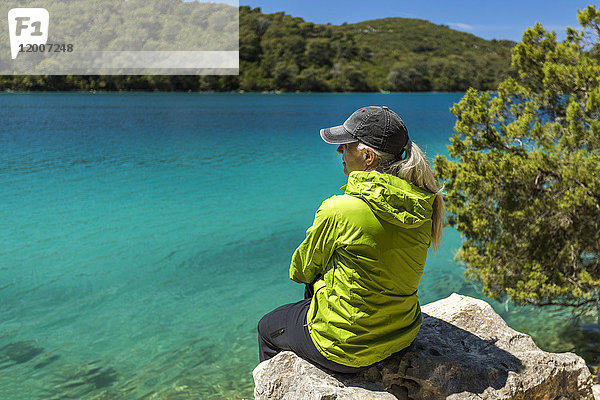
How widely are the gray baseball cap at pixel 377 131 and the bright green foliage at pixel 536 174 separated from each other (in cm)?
402

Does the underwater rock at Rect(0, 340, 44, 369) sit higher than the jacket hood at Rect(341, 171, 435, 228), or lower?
lower

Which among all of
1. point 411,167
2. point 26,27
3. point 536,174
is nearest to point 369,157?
point 411,167

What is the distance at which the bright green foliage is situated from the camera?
6.12m

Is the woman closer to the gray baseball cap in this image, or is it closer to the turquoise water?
the gray baseball cap

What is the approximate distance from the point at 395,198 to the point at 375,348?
41.8 inches

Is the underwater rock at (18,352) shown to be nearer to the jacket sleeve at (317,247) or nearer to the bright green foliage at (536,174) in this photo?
the jacket sleeve at (317,247)

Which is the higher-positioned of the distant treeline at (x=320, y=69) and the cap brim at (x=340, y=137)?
the distant treeline at (x=320, y=69)

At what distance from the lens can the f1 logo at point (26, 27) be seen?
381 feet

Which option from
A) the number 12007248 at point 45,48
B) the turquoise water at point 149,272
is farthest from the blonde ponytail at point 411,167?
the number 12007248 at point 45,48

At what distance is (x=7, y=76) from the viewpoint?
365 feet

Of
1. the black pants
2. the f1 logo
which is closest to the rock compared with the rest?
the black pants

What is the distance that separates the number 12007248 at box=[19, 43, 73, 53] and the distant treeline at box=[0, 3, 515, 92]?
53.9 ft

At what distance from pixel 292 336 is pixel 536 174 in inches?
182

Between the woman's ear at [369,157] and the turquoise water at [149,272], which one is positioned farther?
the turquoise water at [149,272]
